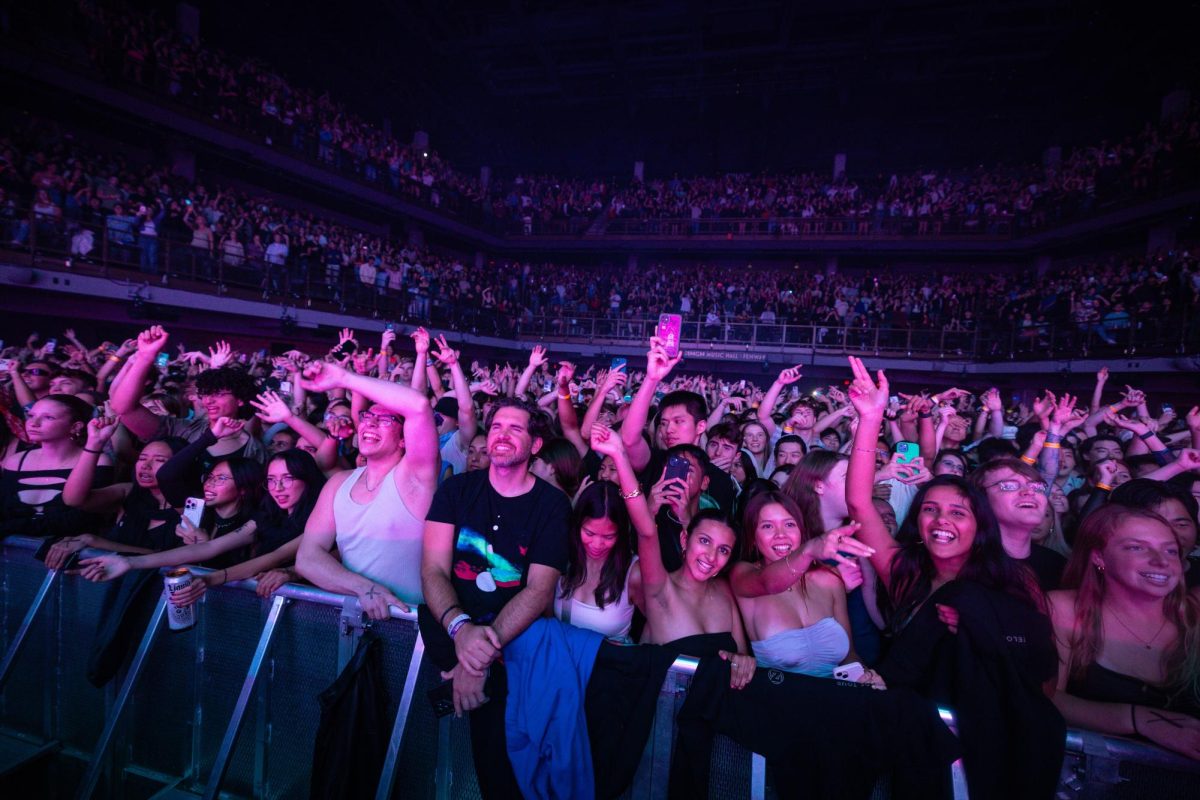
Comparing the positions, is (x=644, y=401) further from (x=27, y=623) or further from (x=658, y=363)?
(x=27, y=623)

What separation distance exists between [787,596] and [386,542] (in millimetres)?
1791

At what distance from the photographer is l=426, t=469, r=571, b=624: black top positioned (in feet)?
7.07

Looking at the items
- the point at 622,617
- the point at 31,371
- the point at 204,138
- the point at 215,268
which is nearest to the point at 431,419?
the point at 622,617

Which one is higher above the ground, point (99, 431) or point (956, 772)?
point (99, 431)

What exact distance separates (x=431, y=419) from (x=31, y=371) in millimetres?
4932

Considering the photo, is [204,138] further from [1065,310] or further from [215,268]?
[1065,310]

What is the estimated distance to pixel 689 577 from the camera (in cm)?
231

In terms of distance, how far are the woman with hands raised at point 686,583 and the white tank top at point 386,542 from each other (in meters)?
0.98

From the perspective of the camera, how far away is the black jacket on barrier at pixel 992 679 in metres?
1.60

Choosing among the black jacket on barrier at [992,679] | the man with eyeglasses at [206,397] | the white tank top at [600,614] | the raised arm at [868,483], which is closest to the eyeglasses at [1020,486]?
the raised arm at [868,483]

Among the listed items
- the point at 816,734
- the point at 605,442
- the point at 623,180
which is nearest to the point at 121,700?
the point at 605,442

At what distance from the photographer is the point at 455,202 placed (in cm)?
2131

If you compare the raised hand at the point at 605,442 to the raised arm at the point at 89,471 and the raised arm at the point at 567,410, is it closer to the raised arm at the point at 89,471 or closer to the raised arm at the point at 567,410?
the raised arm at the point at 567,410

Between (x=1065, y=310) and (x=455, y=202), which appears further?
(x=455, y=202)
